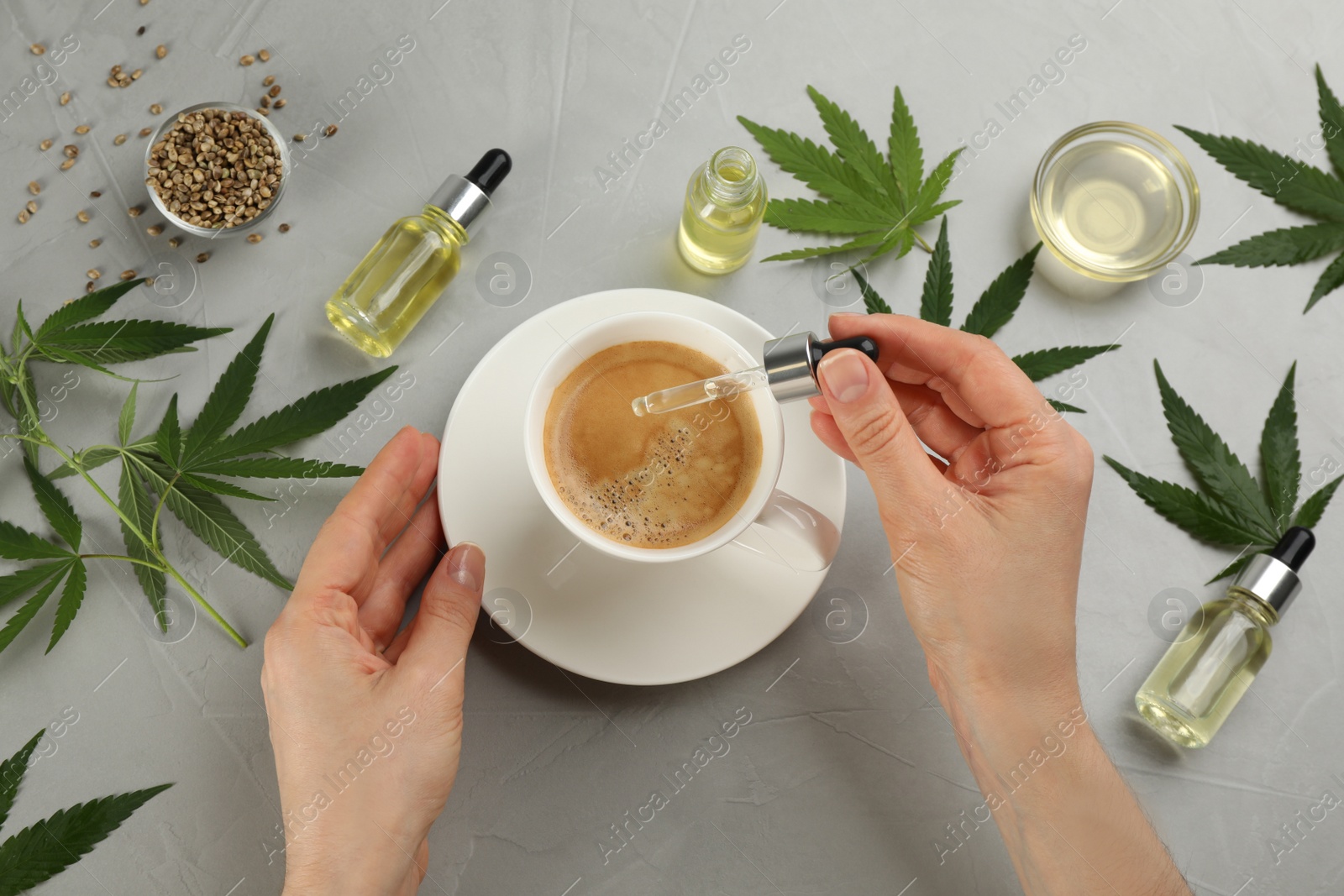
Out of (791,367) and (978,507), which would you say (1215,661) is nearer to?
(978,507)

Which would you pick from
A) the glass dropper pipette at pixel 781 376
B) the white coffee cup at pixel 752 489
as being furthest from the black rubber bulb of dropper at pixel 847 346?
the white coffee cup at pixel 752 489

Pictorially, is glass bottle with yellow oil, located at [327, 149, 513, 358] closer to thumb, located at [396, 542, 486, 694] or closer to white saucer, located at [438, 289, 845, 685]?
white saucer, located at [438, 289, 845, 685]

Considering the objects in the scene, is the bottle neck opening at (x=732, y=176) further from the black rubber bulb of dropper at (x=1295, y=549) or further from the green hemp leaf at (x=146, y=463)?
the black rubber bulb of dropper at (x=1295, y=549)

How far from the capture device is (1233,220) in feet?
4.97

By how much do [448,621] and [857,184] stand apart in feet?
3.08

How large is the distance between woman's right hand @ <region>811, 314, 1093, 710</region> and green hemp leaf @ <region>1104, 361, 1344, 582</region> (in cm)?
40

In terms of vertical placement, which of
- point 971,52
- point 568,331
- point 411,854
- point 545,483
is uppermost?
A: point 971,52

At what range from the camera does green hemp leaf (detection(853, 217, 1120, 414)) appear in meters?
1.38

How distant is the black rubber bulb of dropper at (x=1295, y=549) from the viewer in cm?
131

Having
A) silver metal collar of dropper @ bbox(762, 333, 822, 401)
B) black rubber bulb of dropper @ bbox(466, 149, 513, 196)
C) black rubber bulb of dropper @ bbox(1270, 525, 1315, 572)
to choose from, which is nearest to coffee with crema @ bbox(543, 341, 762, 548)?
silver metal collar of dropper @ bbox(762, 333, 822, 401)

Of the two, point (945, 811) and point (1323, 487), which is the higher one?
point (1323, 487)

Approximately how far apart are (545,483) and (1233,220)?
4.36 feet

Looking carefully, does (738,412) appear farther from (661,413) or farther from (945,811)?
(945,811)

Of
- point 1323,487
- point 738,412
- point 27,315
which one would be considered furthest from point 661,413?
point 1323,487
